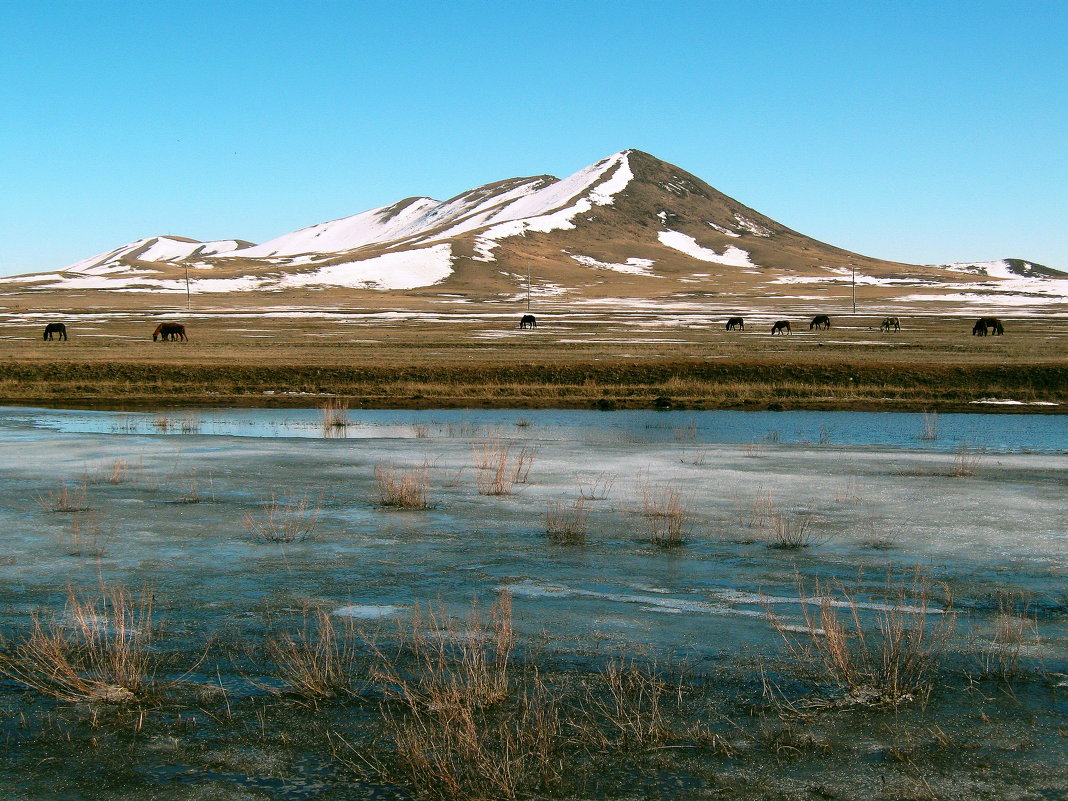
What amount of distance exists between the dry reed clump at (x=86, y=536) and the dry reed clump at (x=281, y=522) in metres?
1.59

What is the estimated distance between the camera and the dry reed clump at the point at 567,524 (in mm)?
12094

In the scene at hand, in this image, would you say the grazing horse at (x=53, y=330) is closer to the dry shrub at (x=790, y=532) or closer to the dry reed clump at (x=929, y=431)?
the dry reed clump at (x=929, y=431)

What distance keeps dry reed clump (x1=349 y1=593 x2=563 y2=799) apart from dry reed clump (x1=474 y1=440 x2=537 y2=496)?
25.2 ft

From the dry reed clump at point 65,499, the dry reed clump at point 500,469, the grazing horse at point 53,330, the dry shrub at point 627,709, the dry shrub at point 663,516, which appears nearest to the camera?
the dry shrub at point 627,709

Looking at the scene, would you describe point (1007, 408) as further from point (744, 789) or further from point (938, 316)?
point (938, 316)

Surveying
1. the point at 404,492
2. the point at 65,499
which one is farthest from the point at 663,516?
the point at 65,499

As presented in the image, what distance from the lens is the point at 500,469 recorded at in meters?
15.8

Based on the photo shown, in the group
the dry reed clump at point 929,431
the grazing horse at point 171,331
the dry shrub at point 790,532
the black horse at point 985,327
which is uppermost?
the grazing horse at point 171,331

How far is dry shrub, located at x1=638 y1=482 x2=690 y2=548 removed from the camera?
12.1 m

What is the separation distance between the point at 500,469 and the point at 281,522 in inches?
155

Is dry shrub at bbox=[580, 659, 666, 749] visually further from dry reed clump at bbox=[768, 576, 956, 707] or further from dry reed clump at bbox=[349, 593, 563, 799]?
dry reed clump at bbox=[768, 576, 956, 707]

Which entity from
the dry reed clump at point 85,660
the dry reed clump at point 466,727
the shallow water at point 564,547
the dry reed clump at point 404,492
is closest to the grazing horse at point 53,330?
the shallow water at point 564,547

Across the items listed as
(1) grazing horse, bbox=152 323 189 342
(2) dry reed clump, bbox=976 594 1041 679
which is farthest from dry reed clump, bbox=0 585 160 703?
(1) grazing horse, bbox=152 323 189 342

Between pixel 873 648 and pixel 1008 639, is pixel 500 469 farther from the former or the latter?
pixel 1008 639
